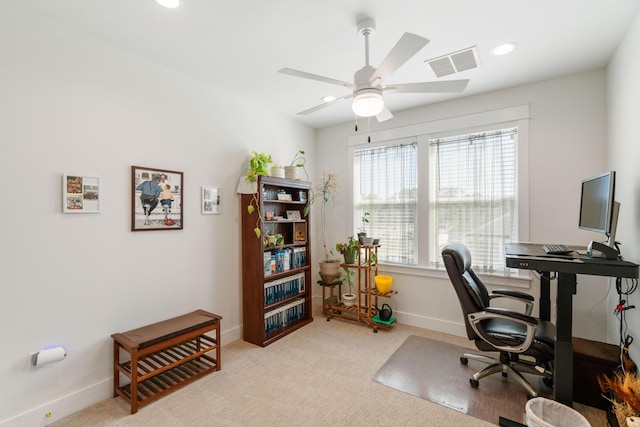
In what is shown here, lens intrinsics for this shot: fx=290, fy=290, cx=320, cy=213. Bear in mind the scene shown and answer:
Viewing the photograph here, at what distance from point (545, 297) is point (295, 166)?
9.32 feet

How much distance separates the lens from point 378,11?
1.88 m

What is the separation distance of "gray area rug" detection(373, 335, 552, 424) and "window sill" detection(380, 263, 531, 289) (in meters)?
0.77

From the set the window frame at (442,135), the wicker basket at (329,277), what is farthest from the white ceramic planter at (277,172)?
the wicker basket at (329,277)

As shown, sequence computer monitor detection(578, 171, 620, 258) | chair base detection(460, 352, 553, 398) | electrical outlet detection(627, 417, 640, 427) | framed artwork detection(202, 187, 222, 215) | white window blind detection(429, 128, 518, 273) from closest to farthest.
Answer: electrical outlet detection(627, 417, 640, 427) < computer monitor detection(578, 171, 620, 258) < chair base detection(460, 352, 553, 398) < framed artwork detection(202, 187, 222, 215) < white window blind detection(429, 128, 518, 273)

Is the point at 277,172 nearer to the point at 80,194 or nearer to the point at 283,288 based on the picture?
the point at 283,288

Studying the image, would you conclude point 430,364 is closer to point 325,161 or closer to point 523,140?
point 523,140

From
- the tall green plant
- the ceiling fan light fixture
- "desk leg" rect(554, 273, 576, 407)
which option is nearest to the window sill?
the tall green plant

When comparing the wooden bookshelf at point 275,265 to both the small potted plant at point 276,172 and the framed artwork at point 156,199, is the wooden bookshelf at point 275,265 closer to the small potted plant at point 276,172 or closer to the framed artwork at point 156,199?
the small potted plant at point 276,172

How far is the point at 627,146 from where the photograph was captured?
2102 mm

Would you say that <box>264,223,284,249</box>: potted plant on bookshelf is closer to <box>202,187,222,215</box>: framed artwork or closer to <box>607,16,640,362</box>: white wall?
<box>202,187,222,215</box>: framed artwork

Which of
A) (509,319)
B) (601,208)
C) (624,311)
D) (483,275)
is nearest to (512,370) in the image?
(509,319)

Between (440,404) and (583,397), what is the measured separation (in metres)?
1.01

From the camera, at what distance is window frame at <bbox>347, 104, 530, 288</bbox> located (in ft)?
9.68

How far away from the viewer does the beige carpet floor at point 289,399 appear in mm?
1942
